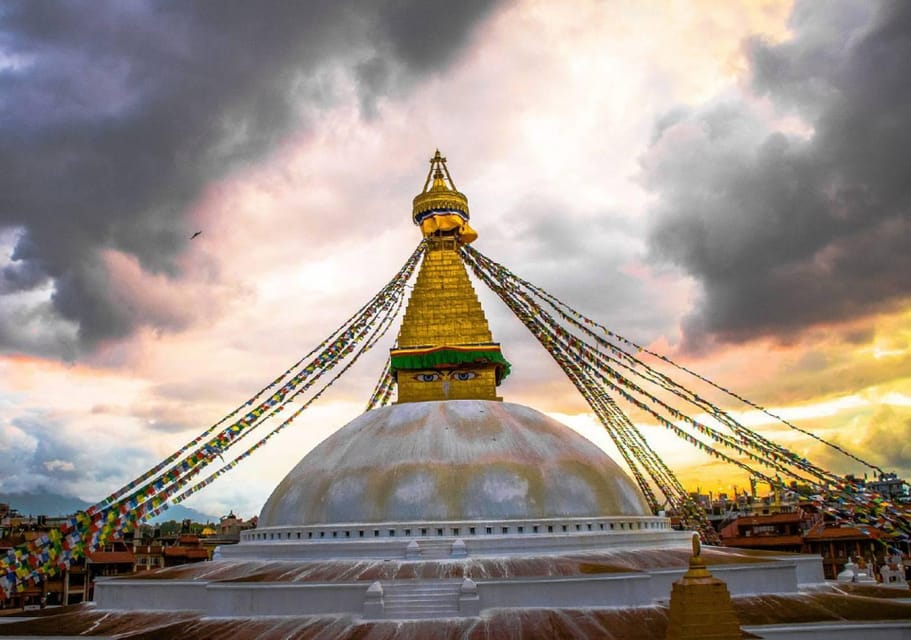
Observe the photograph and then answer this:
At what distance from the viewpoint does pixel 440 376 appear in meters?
18.1

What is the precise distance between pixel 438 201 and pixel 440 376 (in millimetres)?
5001

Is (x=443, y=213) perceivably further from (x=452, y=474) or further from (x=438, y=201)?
(x=452, y=474)

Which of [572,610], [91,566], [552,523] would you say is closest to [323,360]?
[552,523]

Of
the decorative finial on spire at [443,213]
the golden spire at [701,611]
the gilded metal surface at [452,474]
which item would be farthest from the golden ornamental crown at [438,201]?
the golden spire at [701,611]

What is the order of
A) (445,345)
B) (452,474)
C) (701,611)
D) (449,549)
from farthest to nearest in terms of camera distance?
(445,345), (452,474), (449,549), (701,611)

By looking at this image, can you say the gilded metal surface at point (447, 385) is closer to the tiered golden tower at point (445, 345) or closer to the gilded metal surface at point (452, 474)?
the tiered golden tower at point (445, 345)

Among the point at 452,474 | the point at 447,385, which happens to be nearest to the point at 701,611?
the point at 452,474

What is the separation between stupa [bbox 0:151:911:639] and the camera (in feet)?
38.3

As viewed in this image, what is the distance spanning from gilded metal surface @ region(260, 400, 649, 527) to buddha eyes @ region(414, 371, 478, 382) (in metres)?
1.46

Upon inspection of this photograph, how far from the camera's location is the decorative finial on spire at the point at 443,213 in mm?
20234

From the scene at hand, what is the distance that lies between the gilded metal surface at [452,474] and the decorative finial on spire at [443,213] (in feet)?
18.1

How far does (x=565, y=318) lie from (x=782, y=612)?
792 cm

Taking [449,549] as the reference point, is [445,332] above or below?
above

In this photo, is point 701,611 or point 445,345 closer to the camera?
point 701,611
